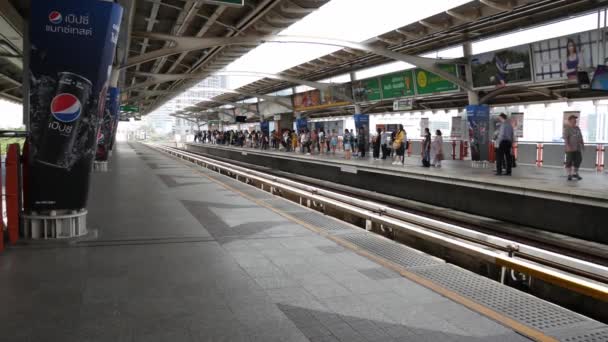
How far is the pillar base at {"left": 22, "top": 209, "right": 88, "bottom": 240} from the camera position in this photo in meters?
6.24

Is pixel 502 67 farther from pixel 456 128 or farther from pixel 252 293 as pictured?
pixel 252 293

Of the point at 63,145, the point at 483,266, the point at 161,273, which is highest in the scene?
the point at 63,145

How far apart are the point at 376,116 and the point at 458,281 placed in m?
28.7

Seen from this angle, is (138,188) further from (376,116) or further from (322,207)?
(376,116)

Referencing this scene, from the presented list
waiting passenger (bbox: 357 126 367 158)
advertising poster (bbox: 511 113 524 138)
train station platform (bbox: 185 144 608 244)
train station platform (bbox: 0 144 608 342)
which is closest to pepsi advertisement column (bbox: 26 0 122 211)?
train station platform (bbox: 0 144 608 342)

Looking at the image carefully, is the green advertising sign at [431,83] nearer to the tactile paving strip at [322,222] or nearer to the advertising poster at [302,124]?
the advertising poster at [302,124]

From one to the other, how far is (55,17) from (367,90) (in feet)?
73.8

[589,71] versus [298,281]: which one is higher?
[589,71]

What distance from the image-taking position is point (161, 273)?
500 centimetres

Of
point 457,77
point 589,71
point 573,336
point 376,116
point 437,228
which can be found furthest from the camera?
point 376,116

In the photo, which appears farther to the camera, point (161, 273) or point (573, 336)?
point (161, 273)

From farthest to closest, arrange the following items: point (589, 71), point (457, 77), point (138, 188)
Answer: point (457, 77), point (589, 71), point (138, 188)

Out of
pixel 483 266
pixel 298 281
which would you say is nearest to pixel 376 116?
pixel 483 266

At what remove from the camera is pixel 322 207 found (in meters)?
12.8
